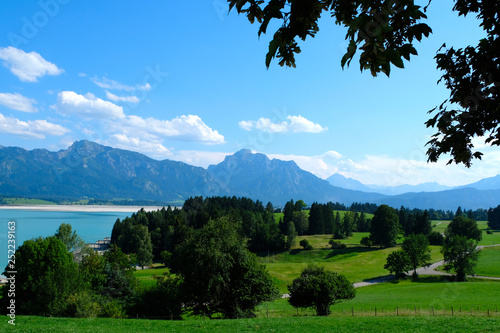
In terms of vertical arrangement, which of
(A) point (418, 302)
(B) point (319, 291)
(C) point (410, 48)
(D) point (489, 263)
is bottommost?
(D) point (489, 263)

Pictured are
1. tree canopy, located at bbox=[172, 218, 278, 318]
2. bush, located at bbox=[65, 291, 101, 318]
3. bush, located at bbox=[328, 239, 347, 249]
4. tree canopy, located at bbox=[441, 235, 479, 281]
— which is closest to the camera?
bush, located at bbox=[65, 291, 101, 318]

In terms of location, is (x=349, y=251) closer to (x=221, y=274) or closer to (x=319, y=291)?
(x=319, y=291)

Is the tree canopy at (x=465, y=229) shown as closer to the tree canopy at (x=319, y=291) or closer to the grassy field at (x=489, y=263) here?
the grassy field at (x=489, y=263)

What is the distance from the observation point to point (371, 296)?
2037 inches

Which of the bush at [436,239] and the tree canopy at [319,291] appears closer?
the tree canopy at [319,291]

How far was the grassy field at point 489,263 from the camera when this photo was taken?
72887 millimetres

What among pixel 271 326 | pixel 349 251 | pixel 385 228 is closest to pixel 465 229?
pixel 385 228

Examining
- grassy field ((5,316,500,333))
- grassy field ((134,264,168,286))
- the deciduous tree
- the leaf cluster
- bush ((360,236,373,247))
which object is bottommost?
grassy field ((134,264,168,286))

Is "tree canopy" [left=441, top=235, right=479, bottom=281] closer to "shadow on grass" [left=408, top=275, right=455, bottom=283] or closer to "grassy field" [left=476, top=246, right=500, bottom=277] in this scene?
"shadow on grass" [left=408, top=275, right=455, bottom=283]

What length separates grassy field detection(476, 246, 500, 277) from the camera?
7289 cm

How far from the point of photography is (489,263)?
262 feet

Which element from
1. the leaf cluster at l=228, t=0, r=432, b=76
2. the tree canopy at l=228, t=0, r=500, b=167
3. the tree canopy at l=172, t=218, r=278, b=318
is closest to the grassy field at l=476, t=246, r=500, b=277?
the tree canopy at l=172, t=218, r=278, b=318

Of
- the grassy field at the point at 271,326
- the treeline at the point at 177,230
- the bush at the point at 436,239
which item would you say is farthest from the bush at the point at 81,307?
the bush at the point at 436,239

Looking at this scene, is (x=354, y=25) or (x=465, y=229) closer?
(x=354, y=25)
